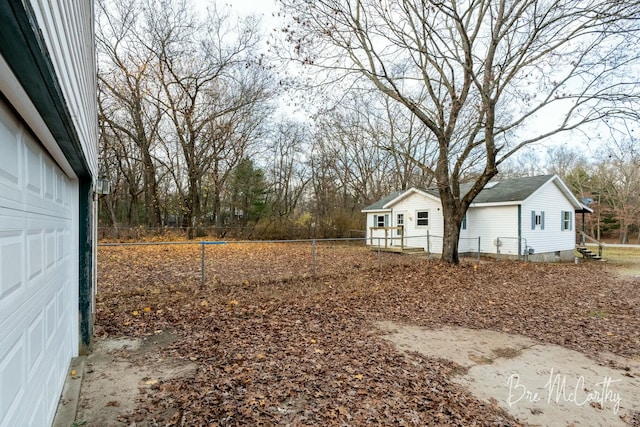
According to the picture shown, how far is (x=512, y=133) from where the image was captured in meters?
11.7

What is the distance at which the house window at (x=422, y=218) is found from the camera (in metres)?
16.9

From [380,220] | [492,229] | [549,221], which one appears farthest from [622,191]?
[380,220]

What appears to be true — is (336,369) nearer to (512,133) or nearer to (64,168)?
(64,168)

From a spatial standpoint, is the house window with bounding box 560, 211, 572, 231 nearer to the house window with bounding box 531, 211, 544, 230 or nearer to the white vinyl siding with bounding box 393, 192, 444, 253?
the house window with bounding box 531, 211, 544, 230

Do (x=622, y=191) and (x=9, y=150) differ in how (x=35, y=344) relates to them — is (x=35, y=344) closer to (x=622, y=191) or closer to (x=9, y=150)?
(x=9, y=150)

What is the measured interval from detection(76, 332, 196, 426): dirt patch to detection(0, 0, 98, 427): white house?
31 cm

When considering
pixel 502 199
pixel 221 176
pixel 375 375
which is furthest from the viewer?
Answer: pixel 221 176

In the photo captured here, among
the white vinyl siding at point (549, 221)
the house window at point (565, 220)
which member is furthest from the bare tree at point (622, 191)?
the white vinyl siding at point (549, 221)

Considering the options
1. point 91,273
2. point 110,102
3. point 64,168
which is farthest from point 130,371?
point 110,102

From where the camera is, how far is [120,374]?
366 cm

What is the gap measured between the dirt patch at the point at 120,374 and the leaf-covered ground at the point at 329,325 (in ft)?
0.44

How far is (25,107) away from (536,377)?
4903 mm

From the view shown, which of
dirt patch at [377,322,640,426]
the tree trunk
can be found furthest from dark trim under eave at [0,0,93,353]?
the tree trunk

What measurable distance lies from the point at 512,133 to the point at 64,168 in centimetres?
1276
